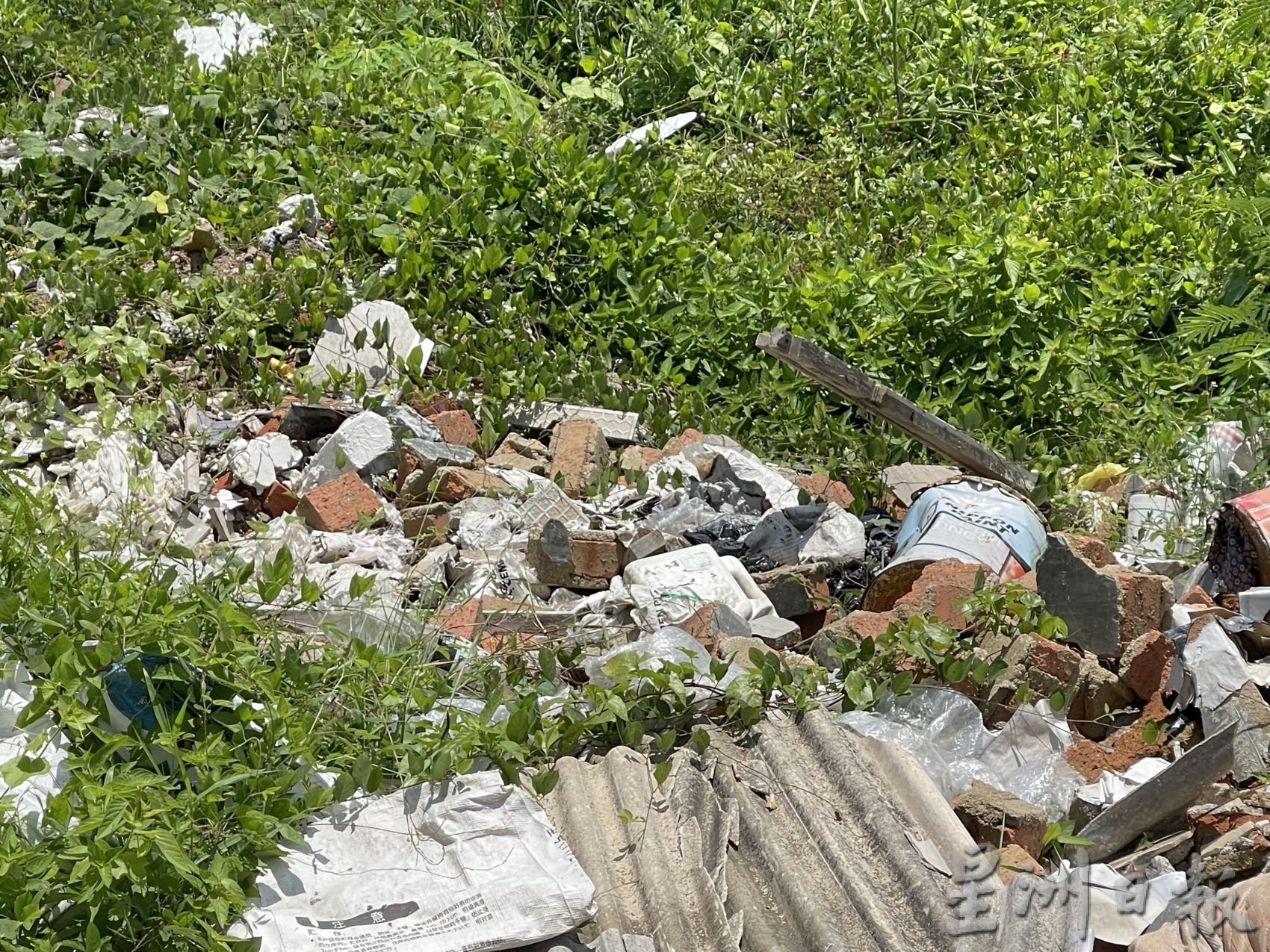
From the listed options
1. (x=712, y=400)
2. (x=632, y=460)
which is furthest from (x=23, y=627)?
(x=712, y=400)

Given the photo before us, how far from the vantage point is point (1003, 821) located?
3.09m

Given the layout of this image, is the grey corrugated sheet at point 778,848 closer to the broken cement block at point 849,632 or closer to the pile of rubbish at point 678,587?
the pile of rubbish at point 678,587

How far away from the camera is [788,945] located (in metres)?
2.79

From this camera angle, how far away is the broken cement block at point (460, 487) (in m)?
4.83

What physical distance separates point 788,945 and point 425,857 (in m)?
0.78

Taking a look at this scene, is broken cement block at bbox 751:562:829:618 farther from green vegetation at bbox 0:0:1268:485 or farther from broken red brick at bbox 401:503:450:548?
green vegetation at bbox 0:0:1268:485

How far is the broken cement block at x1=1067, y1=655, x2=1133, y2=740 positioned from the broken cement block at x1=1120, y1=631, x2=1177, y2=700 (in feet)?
0.13

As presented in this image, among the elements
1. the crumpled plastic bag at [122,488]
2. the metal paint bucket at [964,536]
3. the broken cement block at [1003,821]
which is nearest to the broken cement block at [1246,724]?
the broken cement block at [1003,821]

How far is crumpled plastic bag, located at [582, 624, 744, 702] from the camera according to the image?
11.3ft

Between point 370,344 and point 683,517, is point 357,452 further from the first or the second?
point 683,517

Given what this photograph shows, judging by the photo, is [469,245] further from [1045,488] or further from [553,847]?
[553,847]

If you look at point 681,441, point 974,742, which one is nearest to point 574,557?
point 681,441

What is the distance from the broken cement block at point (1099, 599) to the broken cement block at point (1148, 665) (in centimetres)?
8

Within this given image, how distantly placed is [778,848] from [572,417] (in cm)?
283
